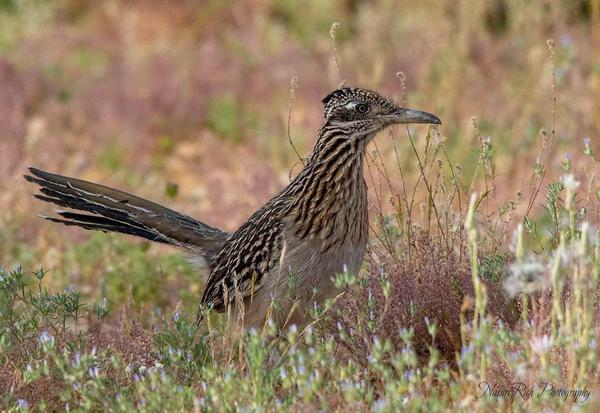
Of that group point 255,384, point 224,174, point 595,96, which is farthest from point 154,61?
point 255,384

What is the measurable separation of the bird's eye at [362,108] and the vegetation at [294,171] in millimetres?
213

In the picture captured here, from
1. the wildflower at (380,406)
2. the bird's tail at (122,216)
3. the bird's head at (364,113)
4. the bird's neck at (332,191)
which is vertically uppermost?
the bird's head at (364,113)

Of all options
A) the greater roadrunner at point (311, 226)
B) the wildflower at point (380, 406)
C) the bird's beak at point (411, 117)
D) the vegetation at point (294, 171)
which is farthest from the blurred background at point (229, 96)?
the wildflower at point (380, 406)

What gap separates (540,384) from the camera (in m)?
3.66

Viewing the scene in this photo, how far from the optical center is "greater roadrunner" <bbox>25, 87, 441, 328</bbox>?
16.3 ft

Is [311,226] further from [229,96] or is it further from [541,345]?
[229,96]

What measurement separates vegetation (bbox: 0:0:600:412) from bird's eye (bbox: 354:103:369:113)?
21cm

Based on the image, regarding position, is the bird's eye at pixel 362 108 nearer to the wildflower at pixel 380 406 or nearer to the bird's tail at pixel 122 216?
the bird's tail at pixel 122 216

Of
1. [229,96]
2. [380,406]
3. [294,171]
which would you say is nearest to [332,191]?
[380,406]

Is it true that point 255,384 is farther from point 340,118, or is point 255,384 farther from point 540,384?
point 340,118

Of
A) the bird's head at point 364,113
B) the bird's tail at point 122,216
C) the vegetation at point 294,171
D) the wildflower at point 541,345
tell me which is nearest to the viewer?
the wildflower at point 541,345

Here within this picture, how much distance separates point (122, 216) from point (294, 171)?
11.3ft

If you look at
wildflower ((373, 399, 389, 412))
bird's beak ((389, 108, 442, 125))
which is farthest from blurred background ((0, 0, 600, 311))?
wildflower ((373, 399, 389, 412))

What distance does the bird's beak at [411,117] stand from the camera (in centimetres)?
509
